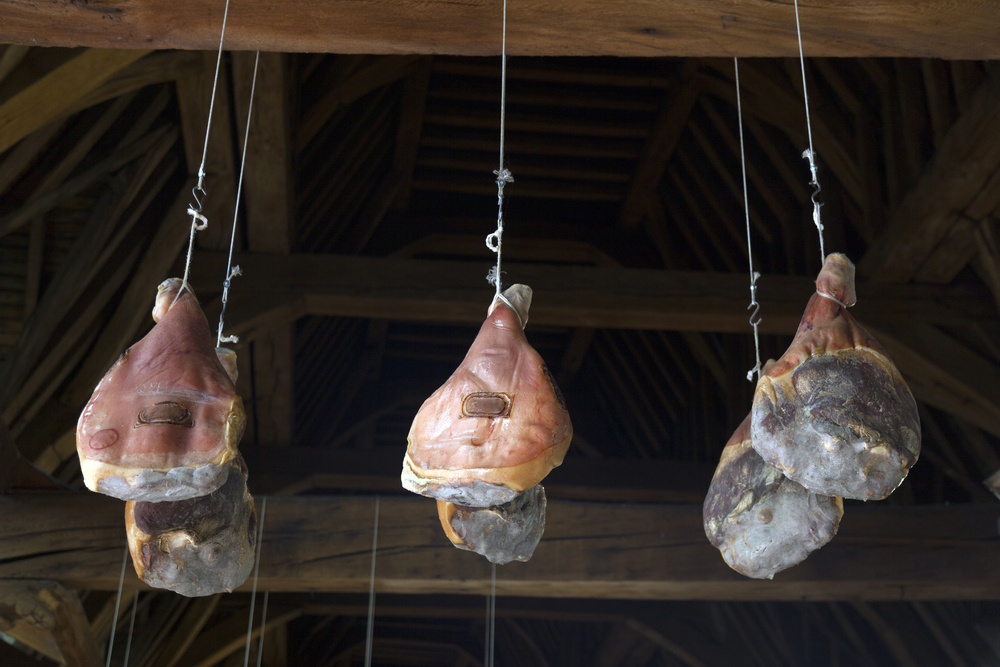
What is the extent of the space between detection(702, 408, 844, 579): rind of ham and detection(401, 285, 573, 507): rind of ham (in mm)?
573

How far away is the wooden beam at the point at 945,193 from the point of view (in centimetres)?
378

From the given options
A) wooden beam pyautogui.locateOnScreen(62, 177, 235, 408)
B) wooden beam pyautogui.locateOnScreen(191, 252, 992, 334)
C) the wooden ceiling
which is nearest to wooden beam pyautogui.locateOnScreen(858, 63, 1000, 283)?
the wooden ceiling

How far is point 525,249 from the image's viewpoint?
805 centimetres

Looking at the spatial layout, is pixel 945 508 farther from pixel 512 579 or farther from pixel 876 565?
pixel 512 579

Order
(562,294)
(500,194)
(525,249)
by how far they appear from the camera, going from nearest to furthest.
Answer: (500,194)
(562,294)
(525,249)

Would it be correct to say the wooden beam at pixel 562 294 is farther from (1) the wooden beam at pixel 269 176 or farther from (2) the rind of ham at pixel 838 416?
(2) the rind of ham at pixel 838 416

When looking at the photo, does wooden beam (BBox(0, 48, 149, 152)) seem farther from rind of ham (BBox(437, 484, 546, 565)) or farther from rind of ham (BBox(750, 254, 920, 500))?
rind of ham (BBox(750, 254, 920, 500))

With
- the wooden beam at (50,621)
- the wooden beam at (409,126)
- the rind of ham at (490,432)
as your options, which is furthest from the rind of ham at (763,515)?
the wooden beam at (409,126)

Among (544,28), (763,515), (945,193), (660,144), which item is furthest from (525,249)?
(763,515)

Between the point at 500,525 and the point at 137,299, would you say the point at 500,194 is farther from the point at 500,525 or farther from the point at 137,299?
the point at 137,299

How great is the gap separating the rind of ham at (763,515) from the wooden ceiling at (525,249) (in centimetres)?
105

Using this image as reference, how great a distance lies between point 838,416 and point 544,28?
1167 mm

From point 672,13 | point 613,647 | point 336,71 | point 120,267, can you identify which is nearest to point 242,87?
point 120,267

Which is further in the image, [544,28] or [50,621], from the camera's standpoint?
[50,621]
